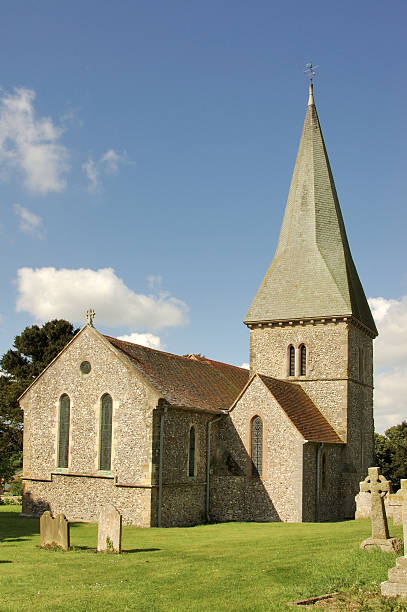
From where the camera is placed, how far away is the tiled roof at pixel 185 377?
93.2ft

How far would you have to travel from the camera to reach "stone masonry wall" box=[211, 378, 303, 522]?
28234 millimetres

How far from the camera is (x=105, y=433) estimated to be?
27641 millimetres

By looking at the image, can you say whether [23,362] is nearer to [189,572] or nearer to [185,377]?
[185,377]

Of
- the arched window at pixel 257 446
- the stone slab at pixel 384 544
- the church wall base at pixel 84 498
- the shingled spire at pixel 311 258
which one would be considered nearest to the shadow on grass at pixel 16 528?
the church wall base at pixel 84 498

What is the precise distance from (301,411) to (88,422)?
9.85 meters

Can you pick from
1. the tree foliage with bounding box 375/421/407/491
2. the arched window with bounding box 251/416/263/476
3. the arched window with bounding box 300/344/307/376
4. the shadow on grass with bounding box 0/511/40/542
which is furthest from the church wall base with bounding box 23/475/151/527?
the tree foliage with bounding box 375/421/407/491

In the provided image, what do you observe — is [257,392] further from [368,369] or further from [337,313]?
[368,369]

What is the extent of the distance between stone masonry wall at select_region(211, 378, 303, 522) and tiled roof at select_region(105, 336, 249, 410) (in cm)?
151

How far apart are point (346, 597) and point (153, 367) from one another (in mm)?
18473

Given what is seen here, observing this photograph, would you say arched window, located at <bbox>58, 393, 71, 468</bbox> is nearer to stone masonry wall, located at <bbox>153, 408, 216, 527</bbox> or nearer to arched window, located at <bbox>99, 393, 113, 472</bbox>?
arched window, located at <bbox>99, 393, 113, 472</bbox>

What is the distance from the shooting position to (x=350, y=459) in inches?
1312

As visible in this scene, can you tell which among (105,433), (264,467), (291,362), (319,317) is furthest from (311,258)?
(105,433)

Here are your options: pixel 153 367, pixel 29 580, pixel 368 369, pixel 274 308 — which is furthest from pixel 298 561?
pixel 368 369

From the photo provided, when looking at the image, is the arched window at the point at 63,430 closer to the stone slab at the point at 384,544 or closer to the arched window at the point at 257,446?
the arched window at the point at 257,446
